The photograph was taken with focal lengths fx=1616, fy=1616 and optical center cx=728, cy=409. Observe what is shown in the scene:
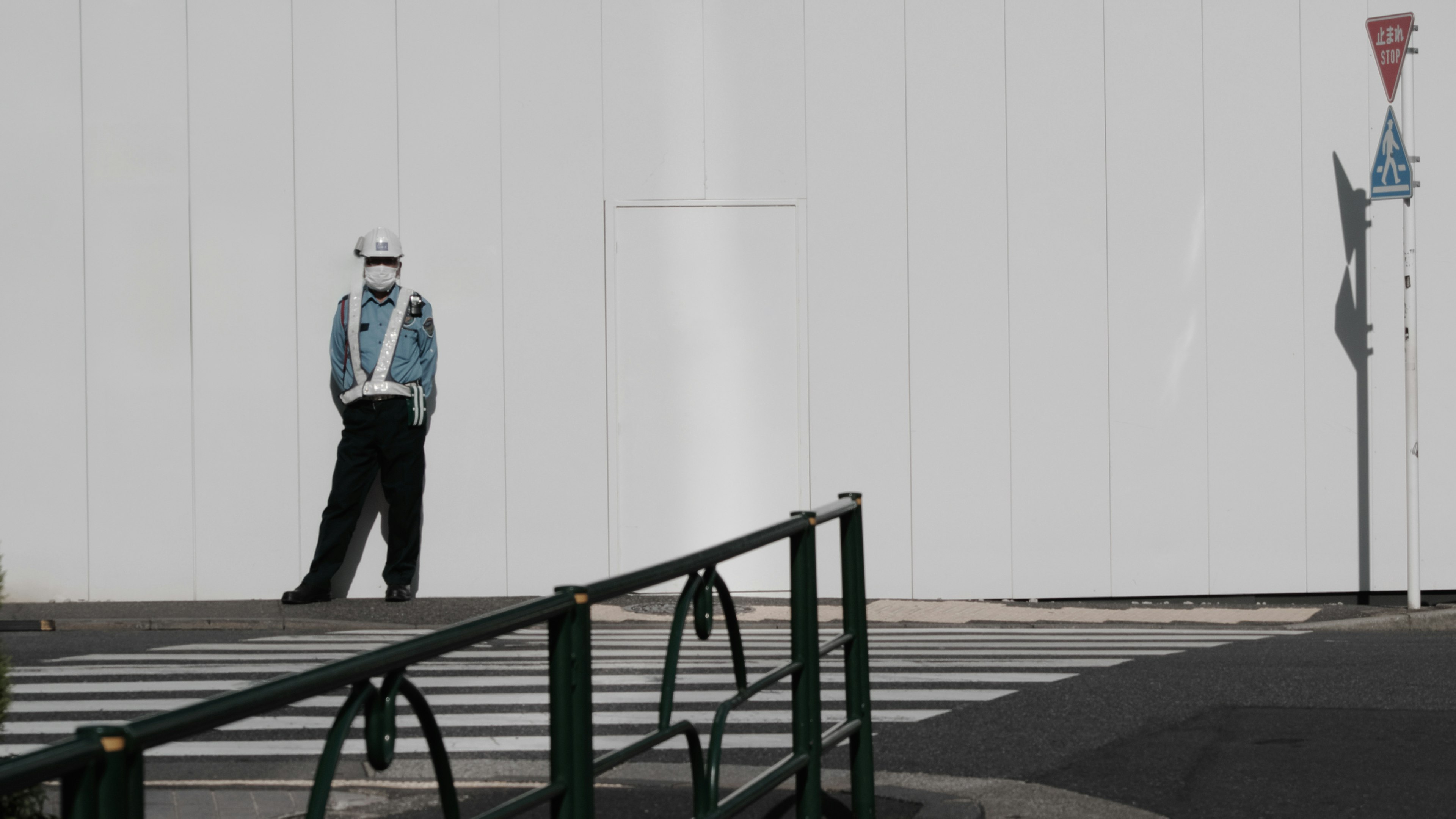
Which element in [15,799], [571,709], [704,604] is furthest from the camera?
[704,604]

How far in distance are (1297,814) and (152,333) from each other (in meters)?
9.37

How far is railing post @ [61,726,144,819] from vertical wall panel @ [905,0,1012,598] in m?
10.6

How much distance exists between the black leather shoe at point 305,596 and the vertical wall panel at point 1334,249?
7.51 metres

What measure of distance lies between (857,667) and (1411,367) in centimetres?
790

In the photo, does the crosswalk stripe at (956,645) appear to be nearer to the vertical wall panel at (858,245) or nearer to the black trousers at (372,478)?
the black trousers at (372,478)

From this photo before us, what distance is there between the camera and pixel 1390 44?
37.3ft

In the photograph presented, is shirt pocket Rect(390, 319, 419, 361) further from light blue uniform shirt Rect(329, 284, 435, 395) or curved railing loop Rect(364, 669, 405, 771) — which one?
curved railing loop Rect(364, 669, 405, 771)

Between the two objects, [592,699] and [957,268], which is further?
[957,268]

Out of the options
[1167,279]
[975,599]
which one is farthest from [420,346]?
[1167,279]

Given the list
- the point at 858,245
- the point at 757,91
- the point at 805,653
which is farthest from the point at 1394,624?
the point at 805,653

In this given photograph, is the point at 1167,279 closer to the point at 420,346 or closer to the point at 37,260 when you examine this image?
the point at 420,346

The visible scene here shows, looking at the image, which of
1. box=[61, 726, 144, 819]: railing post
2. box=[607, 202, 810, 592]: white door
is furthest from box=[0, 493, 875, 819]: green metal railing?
box=[607, 202, 810, 592]: white door

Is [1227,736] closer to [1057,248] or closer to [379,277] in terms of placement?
[1057,248]

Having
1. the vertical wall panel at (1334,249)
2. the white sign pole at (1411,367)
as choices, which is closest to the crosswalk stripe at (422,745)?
the white sign pole at (1411,367)
